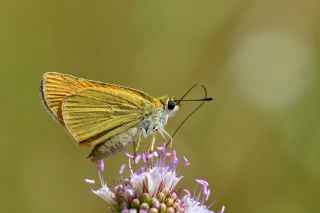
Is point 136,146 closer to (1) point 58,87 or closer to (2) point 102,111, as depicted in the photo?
(2) point 102,111

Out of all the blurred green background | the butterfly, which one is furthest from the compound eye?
the blurred green background

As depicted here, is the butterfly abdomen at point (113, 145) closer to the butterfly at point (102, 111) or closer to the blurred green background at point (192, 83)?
the butterfly at point (102, 111)

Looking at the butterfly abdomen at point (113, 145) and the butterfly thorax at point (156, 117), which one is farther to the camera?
the butterfly thorax at point (156, 117)

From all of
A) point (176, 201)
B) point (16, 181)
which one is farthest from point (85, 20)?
point (176, 201)

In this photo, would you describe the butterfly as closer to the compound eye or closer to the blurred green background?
the compound eye

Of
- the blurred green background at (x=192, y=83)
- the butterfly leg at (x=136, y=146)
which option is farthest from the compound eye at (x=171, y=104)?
the blurred green background at (x=192, y=83)

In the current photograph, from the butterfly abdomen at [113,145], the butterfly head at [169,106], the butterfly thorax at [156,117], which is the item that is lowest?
the butterfly abdomen at [113,145]

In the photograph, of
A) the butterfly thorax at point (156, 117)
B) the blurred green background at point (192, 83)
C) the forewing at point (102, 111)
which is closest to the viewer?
the forewing at point (102, 111)

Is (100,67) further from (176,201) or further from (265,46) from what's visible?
→ (176,201)
